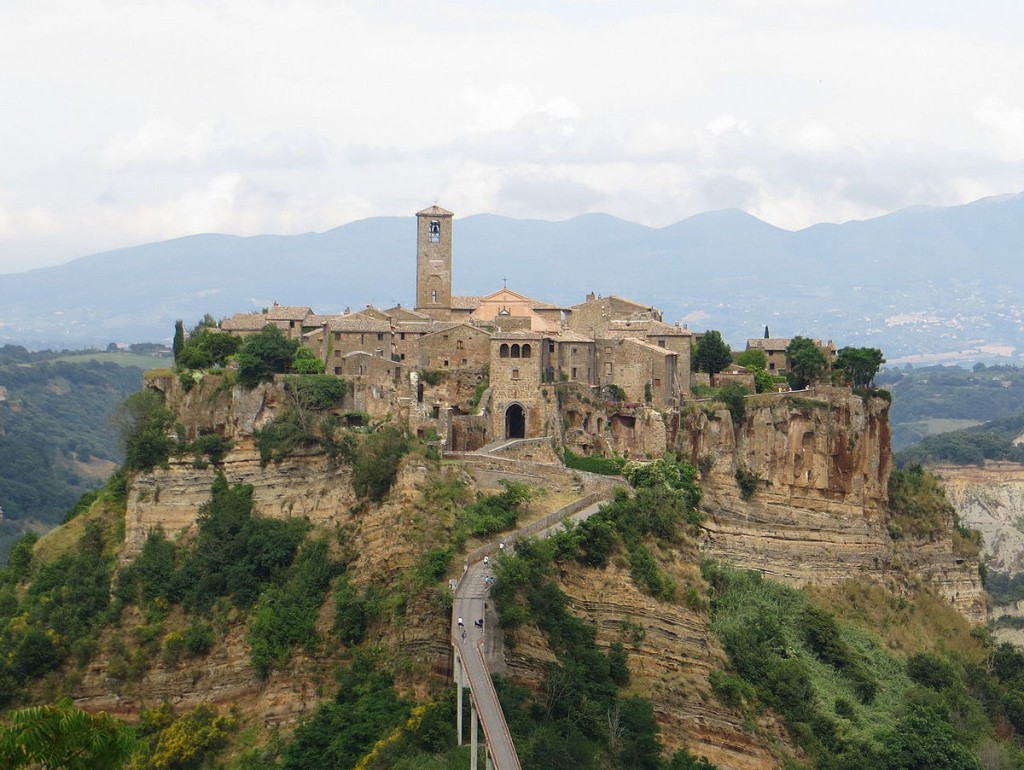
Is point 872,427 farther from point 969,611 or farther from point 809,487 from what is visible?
point 969,611

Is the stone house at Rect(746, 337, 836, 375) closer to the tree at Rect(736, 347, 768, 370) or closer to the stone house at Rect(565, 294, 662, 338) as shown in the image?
the tree at Rect(736, 347, 768, 370)

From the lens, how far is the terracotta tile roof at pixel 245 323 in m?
60.7

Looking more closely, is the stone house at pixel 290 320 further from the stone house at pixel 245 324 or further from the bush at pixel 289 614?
the bush at pixel 289 614

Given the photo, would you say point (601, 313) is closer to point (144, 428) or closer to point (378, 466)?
point (378, 466)

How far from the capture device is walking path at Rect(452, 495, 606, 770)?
3572 cm

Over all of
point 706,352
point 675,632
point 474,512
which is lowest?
point 675,632

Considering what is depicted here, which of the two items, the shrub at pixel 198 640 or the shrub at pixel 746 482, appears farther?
the shrub at pixel 746 482

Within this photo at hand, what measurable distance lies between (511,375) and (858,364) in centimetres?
1459

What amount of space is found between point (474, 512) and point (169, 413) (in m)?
14.0

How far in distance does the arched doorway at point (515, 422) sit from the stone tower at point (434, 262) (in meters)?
9.11

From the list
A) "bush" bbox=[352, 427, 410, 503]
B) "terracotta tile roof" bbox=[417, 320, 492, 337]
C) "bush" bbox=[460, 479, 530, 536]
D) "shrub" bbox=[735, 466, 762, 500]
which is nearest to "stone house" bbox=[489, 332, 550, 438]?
"terracotta tile roof" bbox=[417, 320, 492, 337]

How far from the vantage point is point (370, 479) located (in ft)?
163

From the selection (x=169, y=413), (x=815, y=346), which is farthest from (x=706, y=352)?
(x=169, y=413)

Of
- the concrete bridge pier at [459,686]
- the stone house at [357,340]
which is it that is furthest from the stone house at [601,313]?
the concrete bridge pier at [459,686]
